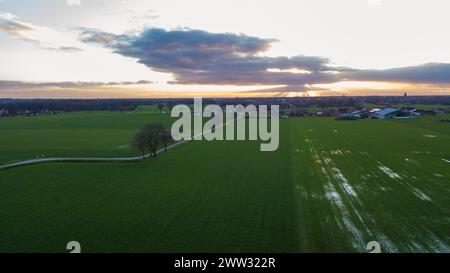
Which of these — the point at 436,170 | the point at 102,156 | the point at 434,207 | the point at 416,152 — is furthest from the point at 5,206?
the point at 416,152

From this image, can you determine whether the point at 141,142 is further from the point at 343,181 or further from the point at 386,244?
the point at 386,244

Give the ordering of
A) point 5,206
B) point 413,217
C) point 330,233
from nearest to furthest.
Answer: point 330,233 < point 413,217 < point 5,206

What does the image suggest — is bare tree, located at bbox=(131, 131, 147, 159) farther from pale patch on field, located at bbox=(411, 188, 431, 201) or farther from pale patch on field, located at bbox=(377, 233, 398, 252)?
pale patch on field, located at bbox=(377, 233, 398, 252)

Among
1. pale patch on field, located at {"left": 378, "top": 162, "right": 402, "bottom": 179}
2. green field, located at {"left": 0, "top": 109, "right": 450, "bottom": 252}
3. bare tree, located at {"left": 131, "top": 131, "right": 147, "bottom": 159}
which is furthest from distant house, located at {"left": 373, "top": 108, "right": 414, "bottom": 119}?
bare tree, located at {"left": 131, "top": 131, "right": 147, "bottom": 159}

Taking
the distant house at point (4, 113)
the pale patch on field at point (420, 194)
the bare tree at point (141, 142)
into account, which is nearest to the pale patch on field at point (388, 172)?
the pale patch on field at point (420, 194)

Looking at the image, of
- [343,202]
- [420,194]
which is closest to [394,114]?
[420,194]

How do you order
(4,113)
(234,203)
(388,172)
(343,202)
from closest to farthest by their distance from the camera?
(234,203) < (343,202) < (388,172) < (4,113)
